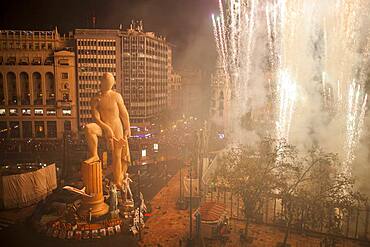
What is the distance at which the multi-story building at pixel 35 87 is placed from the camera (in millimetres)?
72375

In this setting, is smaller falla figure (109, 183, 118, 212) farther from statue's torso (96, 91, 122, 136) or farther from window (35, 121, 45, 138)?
window (35, 121, 45, 138)

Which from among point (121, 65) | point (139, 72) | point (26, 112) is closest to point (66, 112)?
point (26, 112)

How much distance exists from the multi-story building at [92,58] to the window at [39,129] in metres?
8.35

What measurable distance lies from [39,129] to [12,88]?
36.0 feet

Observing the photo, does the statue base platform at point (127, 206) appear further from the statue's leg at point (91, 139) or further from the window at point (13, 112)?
the window at point (13, 112)

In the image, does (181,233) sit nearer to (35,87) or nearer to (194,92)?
(35,87)

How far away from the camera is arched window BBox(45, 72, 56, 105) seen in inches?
2904

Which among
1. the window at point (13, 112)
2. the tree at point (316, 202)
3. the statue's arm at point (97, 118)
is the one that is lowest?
the tree at point (316, 202)

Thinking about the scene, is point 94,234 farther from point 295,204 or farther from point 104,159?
point 104,159

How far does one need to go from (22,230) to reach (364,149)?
44770 millimetres

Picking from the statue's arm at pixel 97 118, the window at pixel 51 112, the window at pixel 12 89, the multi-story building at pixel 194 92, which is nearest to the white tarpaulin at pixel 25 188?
the statue's arm at pixel 97 118

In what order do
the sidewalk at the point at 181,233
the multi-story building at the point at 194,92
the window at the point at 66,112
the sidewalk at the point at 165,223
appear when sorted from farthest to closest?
the multi-story building at the point at 194,92
the window at the point at 66,112
the sidewalk at the point at 165,223
the sidewalk at the point at 181,233

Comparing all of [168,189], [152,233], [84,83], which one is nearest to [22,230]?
[152,233]

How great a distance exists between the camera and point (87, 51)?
7212cm
